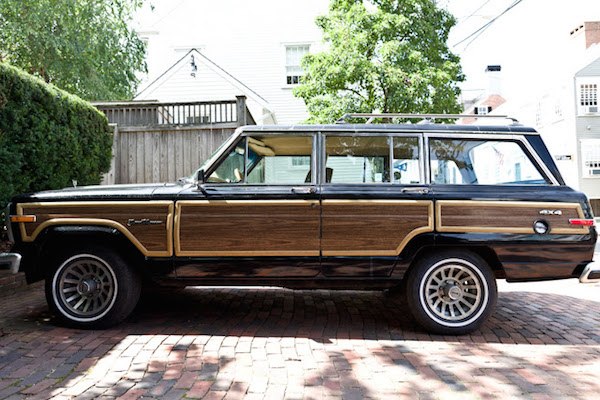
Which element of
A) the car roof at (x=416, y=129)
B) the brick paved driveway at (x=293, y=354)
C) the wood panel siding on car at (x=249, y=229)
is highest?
the car roof at (x=416, y=129)

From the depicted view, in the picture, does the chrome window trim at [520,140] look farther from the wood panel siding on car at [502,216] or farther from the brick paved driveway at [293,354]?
the brick paved driveway at [293,354]

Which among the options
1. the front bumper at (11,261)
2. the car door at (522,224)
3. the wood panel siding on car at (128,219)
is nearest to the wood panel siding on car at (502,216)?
the car door at (522,224)

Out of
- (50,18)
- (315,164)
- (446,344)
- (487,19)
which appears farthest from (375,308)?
(50,18)

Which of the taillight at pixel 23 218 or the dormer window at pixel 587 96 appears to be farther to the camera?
the dormer window at pixel 587 96

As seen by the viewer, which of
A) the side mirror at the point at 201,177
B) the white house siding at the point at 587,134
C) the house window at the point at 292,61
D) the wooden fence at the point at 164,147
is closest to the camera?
the side mirror at the point at 201,177

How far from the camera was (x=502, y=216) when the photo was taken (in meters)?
4.10

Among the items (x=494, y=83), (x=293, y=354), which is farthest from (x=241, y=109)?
(x=494, y=83)

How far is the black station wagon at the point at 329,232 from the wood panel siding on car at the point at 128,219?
0.01m

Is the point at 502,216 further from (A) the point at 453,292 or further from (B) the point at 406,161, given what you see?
(B) the point at 406,161

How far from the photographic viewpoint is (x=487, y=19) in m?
14.3

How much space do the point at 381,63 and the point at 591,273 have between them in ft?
37.5

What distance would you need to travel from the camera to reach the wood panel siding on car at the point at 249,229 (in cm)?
414

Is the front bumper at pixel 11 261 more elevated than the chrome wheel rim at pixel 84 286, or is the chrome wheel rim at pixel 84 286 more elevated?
the front bumper at pixel 11 261

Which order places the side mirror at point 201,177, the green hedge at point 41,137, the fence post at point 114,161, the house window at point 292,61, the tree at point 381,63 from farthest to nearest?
the house window at point 292,61
the tree at point 381,63
the fence post at point 114,161
the green hedge at point 41,137
the side mirror at point 201,177
